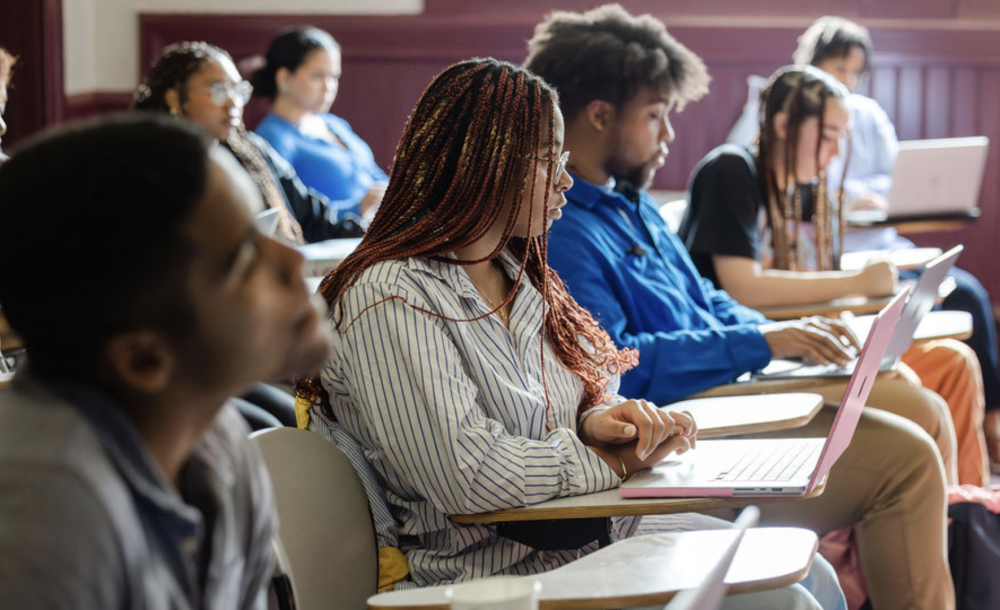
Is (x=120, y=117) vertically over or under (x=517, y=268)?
over

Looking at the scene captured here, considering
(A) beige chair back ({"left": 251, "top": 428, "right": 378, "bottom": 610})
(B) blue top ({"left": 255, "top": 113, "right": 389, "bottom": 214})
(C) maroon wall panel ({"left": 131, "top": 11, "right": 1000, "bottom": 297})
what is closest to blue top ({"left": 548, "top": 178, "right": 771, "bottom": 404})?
(A) beige chair back ({"left": 251, "top": 428, "right": 378, "bottom": 610})

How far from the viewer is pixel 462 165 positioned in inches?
57.1

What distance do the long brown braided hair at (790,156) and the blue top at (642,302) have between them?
68 cm

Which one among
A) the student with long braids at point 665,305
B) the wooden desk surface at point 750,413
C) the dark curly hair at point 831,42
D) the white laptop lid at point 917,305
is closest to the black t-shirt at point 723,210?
the student with long braids at point 665,305

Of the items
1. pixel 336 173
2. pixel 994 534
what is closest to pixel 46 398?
pixel 994 534

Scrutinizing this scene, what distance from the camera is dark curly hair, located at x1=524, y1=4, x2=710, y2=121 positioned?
2164 mm

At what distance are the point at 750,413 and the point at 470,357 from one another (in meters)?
0.49

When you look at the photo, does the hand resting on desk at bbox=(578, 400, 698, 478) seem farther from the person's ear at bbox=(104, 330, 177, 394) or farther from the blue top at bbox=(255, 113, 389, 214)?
the blue top at bbox=(255, 113, 389, 214)

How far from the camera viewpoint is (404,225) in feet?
4.80

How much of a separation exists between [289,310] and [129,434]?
12 centimetres

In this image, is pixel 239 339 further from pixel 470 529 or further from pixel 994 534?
pixel 994 534

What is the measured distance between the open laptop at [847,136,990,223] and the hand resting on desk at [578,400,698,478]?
244 centimetres

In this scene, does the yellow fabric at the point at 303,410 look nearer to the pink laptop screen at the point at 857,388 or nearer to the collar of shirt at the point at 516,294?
the collar of shirt at the point at 516,294

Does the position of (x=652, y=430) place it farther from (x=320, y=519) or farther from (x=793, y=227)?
(x=793, y=227)
